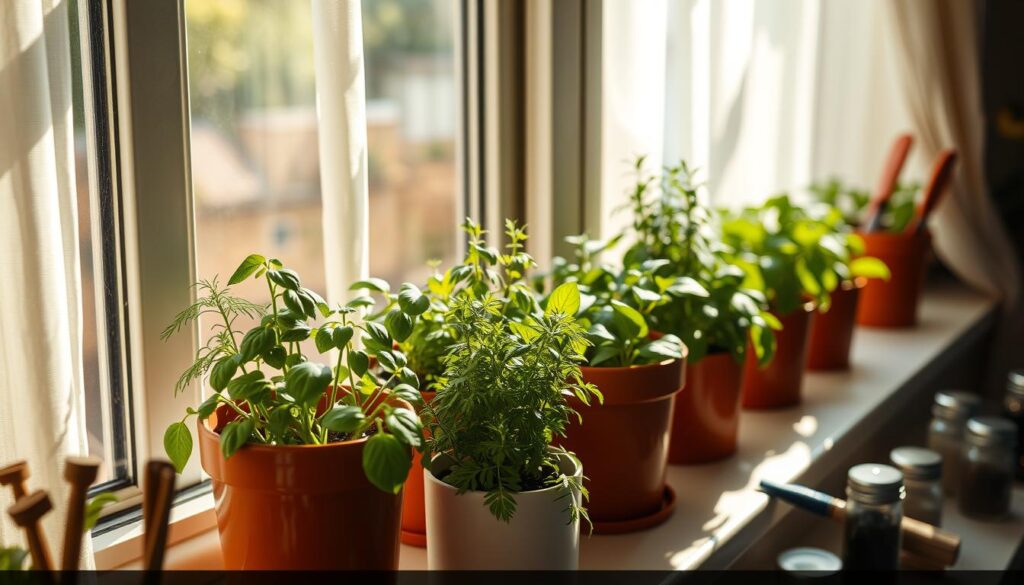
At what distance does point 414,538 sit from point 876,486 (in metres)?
0.51

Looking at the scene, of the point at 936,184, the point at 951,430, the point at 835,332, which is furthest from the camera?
the point at 936,184

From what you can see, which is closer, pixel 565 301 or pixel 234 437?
pixel 234 437

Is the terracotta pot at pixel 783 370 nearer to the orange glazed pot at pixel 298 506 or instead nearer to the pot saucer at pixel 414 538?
the pot saucer at pixel 414 538

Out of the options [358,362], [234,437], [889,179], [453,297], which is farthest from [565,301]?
[889,179]

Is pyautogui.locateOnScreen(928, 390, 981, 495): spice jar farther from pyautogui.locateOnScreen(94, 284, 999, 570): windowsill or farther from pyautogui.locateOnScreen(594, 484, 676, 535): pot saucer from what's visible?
pyautogui.locateOnScreen(594, 484, 676, 535): pot saucer

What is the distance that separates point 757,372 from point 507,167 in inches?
18.6

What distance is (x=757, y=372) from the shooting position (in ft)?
4.72

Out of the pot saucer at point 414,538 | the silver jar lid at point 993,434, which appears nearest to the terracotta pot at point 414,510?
the pot saucer at point 414,538

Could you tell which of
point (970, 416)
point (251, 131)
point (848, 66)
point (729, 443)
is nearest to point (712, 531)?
point (729, 443)

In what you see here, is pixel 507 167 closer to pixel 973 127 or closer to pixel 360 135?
pixel 360 135

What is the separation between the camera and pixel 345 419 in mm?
697

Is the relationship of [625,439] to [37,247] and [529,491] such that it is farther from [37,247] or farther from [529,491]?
[37,247]

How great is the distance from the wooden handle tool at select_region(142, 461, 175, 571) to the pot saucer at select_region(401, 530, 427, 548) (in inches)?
17.0

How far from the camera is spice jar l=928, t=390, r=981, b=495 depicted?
152 centimetres
